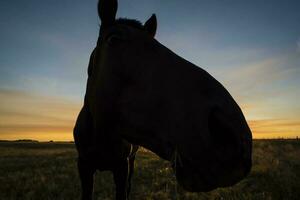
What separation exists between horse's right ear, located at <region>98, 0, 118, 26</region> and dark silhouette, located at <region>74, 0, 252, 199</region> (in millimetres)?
11

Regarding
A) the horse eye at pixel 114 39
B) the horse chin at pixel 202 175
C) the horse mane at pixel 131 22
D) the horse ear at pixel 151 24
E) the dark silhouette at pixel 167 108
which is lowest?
the horse chin at pixel 202 175

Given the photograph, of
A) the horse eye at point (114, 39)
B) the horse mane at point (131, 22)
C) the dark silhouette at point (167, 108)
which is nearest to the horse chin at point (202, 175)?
the dark silhouette at point (167, 108)

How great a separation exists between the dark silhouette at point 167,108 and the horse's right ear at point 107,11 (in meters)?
0.01

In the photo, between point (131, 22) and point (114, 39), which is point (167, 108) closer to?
point (114, 39)

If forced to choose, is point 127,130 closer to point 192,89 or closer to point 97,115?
point 97,115

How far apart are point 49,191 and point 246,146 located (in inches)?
332

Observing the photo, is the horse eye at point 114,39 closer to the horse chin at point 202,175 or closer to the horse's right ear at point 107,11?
the horse's right ear at point 107,11

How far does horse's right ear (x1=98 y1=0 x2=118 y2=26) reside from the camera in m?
3.28

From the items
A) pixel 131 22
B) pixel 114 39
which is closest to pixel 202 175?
pixel 114 39

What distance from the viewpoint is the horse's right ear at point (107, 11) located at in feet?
10.7

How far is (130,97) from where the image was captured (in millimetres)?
2818

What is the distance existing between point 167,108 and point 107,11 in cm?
156

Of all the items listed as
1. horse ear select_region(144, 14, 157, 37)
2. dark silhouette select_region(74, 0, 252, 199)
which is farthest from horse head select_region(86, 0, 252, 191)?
horse ear select_region(144, 14, 157, 37)

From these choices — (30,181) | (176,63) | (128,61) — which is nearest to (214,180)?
(176,63)
